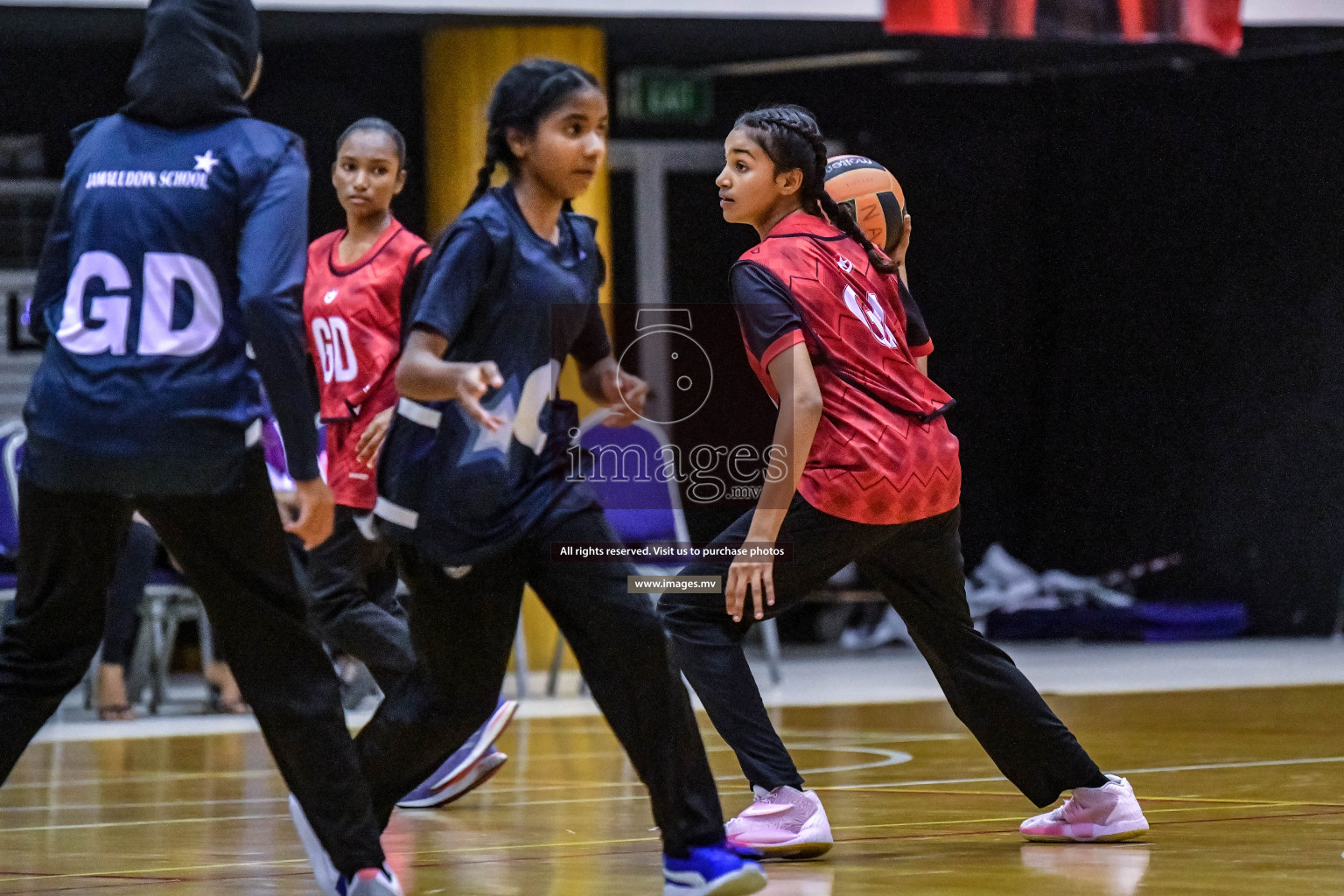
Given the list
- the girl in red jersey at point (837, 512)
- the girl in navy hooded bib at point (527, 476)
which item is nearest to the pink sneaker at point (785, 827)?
the girl in red jersey at point (837, 512)

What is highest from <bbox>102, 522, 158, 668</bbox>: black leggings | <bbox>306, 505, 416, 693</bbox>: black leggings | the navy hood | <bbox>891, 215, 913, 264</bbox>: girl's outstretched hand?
the navy hood

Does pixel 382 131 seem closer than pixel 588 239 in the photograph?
No

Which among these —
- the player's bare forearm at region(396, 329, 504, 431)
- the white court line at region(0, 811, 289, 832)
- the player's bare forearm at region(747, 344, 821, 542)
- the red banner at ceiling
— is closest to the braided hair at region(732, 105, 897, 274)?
the player's bare forearm at region(747, 344, 821, 542)

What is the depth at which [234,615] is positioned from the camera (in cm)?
333

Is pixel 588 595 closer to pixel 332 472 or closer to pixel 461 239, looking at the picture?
pixel 461 239

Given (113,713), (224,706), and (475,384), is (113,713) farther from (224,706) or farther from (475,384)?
(475,384)

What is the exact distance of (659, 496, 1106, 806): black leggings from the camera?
13.4 feet

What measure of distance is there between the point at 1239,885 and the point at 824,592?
9445 millimetres

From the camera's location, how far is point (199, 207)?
3322mm

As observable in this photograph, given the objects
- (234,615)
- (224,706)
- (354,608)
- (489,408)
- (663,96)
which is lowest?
(224,706)

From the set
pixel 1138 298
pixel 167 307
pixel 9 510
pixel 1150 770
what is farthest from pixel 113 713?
pixel 1138 298

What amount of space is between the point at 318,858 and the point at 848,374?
1490 millimetres

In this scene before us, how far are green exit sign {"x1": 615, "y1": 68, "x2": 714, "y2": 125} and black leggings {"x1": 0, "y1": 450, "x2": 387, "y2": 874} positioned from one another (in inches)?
391

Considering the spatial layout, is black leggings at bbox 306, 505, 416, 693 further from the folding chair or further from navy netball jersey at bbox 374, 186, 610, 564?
the folding chair
